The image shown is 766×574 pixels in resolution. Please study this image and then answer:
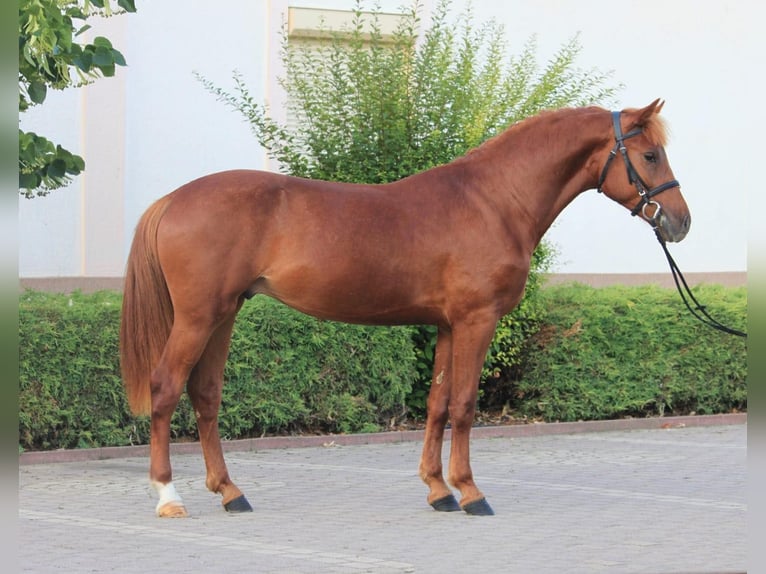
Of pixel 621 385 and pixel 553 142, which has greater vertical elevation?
pixel 553 142

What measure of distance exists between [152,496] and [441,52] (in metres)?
5.13

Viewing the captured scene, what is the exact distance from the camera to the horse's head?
6090 mm

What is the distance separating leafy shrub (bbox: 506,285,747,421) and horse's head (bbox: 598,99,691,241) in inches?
151

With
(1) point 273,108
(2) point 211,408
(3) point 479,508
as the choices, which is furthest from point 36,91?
(1) point 273,108

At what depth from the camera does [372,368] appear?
9039mm

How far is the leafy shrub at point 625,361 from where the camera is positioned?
9867 millimetres

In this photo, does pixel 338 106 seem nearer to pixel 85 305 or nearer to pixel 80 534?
pixel 85 305

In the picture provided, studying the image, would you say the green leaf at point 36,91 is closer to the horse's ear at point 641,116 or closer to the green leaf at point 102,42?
the green leaf at point 102,42

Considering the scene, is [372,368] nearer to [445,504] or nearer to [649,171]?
[445,504]

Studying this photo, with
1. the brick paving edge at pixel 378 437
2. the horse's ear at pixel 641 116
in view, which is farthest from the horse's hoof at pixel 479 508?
the brick paving edge at pixel 378 437

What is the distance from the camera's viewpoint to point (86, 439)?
8.08 m

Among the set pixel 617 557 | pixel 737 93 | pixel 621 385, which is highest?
pixel 737 93

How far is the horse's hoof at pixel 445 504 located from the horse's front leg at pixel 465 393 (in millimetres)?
108

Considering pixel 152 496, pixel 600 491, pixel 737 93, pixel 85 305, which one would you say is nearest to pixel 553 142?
pixel 600 491
